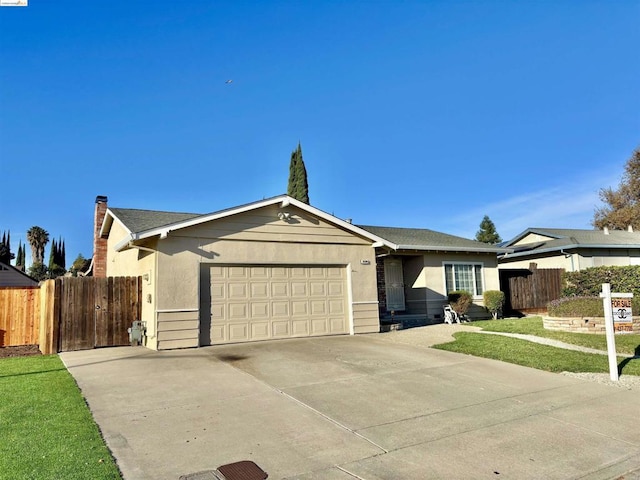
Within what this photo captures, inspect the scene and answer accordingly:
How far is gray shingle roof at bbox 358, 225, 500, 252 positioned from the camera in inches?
661

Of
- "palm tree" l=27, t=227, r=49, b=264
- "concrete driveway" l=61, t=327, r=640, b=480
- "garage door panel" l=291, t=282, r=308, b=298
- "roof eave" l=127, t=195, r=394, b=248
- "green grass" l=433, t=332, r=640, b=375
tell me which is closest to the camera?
"concrete driveway" l=61, t=327, r=640, b=480

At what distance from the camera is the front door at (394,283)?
17094mm

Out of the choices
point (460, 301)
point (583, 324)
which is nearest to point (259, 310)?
point (460, 301)

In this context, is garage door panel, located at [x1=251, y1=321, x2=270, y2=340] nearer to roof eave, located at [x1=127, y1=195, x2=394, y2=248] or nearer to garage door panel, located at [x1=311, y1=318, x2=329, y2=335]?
garage door panel, located at [x1=311, y1=318, x2=329, y2=335]

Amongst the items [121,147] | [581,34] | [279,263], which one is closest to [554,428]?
[279,263]

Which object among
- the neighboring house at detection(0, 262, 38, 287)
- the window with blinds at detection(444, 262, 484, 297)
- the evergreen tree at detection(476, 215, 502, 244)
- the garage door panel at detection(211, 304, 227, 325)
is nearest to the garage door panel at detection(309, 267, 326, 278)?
the garage door panel at detection(211, 304, 227, 325)

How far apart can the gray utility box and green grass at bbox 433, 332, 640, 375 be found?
7726 mm

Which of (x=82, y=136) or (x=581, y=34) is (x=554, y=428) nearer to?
(x=581, y=34)

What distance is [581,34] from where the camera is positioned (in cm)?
1335

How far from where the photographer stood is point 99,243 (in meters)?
16.8

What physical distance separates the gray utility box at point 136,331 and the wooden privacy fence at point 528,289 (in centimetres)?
1537

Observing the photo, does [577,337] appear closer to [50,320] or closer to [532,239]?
[50,320]

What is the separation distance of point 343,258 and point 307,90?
7.31m

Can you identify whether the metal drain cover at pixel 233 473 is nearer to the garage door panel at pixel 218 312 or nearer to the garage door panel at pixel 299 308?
the garage door panel at pixel 218 312
